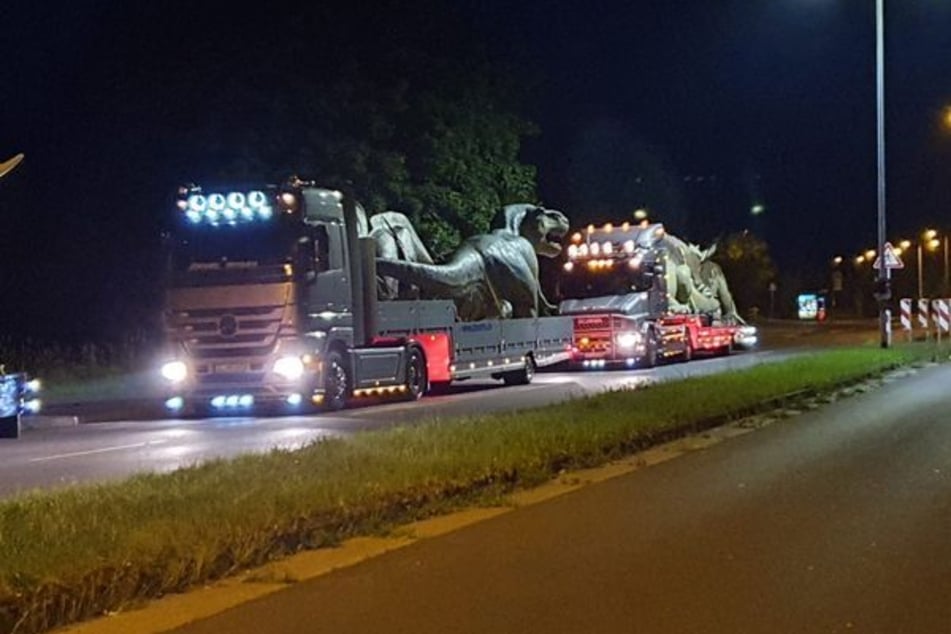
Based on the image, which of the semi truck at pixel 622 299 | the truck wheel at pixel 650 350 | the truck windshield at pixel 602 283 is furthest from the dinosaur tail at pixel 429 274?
the truck wheel at pixel 650 350

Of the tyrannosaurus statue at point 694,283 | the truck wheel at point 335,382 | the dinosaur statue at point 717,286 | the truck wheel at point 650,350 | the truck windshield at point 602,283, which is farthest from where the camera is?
the dinosaur statue at point 717,286

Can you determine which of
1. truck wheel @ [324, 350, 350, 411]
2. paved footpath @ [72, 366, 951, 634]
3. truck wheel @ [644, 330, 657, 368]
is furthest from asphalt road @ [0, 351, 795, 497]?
truck wheel @ [644, 330, 657, 368]

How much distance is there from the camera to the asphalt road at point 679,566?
8.34 m

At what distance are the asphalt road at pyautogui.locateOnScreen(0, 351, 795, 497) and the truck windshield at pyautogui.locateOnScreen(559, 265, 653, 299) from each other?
827 cm

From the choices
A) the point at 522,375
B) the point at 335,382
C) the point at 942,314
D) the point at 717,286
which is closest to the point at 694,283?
the point at 717,286

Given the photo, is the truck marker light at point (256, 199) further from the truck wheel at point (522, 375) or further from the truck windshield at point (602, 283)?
the truck windshield at point (602, 283)

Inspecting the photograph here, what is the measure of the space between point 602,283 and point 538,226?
2.51 m

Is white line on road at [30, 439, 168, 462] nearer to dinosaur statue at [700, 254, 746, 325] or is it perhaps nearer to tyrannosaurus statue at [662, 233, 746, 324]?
tyrannosaurus statue at [662, 233, 746, 324]

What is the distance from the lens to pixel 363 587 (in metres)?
9.34

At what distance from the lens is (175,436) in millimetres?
20500

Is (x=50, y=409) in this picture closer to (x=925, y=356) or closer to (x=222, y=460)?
(x=222, y=460)

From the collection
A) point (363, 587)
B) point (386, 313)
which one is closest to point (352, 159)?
point (386, 313)

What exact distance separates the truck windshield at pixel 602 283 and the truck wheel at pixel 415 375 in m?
11.6

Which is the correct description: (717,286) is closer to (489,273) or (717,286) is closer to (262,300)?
(489,273)
